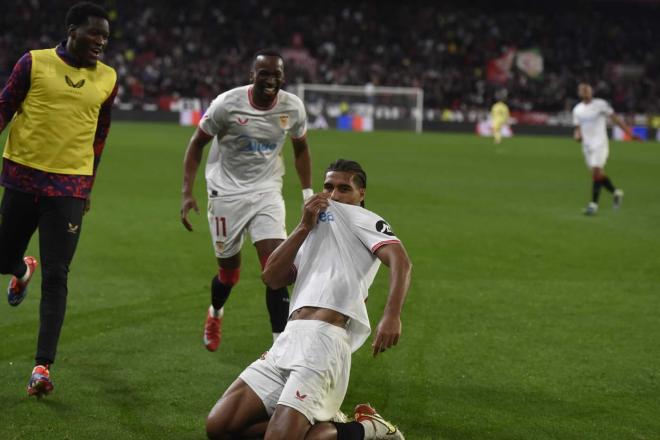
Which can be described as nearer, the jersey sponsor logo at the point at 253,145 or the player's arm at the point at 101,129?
the player's arm at the point at 101,129

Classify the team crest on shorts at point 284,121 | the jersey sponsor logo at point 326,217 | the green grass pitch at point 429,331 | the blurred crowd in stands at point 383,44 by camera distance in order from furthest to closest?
1. the blurred crowd in stands at point 383,44
2. the team crest on shorts at point 284,121
3. the green grass pitch at point 429,331
4. the jersey sponsor logo at point 326,217

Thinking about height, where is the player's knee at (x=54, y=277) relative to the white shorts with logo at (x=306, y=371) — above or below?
above

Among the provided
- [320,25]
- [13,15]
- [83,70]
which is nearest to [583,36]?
[320,25]

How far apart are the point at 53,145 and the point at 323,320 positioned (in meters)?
2.17

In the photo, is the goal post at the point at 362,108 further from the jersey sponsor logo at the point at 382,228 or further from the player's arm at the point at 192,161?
the jersey sponsor logo at the point at 382,228

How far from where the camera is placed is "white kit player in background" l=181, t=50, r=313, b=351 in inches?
268

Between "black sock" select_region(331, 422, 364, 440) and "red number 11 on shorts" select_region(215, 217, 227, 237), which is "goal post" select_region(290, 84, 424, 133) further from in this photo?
"black sock" select_region(331, 422, 364, 440)

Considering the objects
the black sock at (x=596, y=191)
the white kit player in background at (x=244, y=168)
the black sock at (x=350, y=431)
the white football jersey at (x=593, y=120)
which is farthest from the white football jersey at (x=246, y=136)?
the white football jersey at (x=593, y=120)

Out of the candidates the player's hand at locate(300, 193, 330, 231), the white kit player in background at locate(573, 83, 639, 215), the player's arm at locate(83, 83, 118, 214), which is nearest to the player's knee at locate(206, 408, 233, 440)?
the player's hand at locate(300, 193, 330, 231)

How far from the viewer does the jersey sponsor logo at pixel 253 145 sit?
6902 mm

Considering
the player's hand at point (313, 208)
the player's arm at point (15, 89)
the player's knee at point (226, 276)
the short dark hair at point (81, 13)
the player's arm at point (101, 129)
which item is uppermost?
the short dark hair at point (81, 13)

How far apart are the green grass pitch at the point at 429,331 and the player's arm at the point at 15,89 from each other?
1.65 meters

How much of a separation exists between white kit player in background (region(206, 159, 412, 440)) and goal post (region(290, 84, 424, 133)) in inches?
1448

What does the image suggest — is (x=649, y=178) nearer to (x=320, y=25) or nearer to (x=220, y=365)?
(x=220, y=365)
